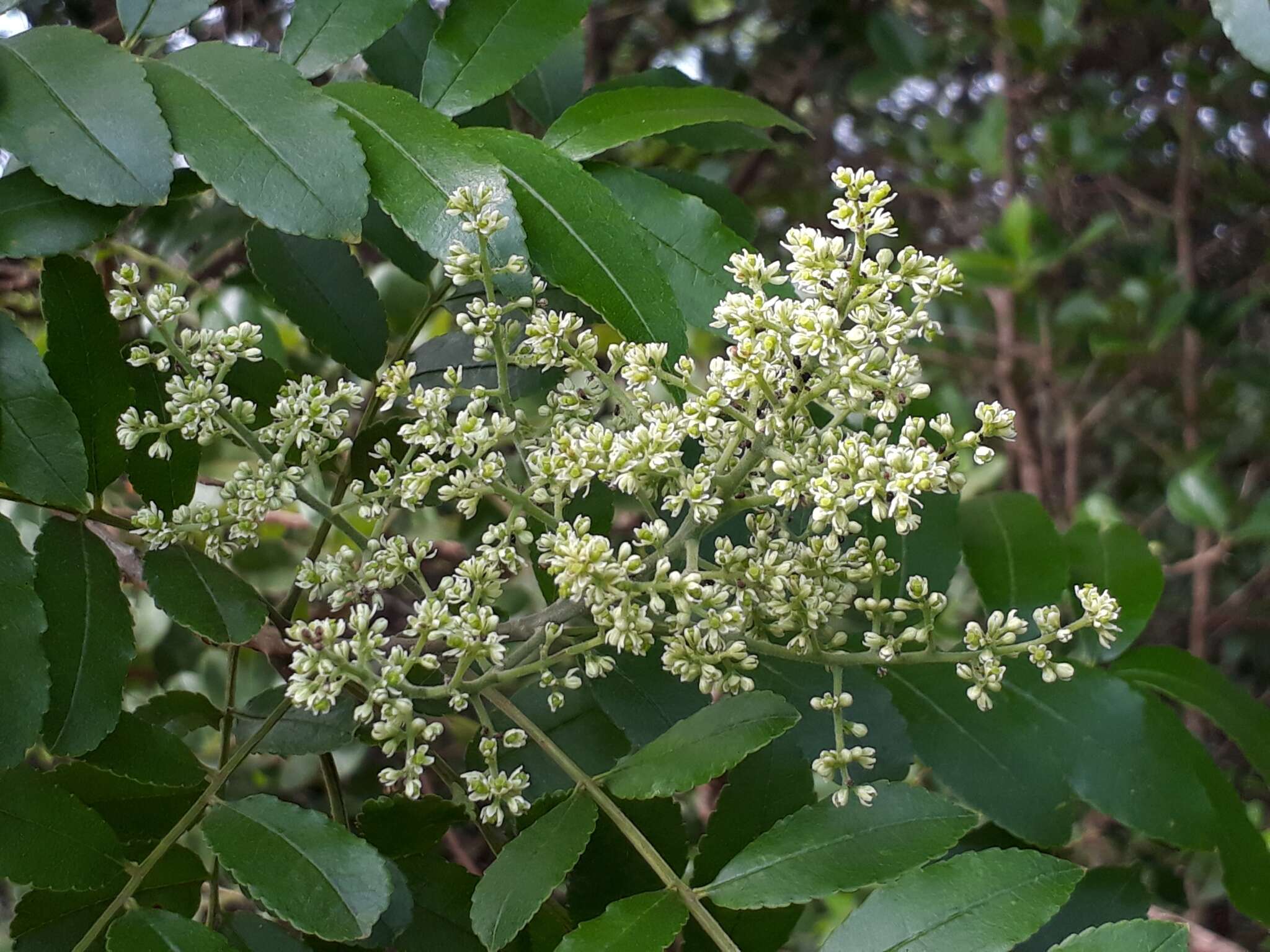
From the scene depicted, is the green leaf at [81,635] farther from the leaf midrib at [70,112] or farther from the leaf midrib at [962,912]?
the leaf midrib at [962,912]

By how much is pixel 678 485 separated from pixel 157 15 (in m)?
0.56

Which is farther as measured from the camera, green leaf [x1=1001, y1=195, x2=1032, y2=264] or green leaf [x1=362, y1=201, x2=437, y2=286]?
green leaf [x1=1001, y1=195, x2=1032, y2=264]

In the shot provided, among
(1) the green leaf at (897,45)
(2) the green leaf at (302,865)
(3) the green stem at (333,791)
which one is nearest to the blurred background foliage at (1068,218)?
(1) the green leaf at (897,45)

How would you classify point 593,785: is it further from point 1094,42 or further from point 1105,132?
point 1094,42

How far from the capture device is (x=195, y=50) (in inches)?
31.3

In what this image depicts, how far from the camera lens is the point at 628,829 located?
748 millimetres

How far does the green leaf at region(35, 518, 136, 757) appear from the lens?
0.72m

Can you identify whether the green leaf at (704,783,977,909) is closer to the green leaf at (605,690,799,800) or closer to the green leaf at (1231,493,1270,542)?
the green leaf at (605,690,799,800)

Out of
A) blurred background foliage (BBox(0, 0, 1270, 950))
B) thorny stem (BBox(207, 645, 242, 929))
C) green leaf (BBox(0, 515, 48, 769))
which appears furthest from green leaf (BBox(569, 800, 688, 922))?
blurred background foliage (BBox(0, 0, 1270, 950))

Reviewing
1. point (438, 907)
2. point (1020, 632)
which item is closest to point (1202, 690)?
point (1020, 632)

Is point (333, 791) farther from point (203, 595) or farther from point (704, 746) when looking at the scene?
point (704, 746)

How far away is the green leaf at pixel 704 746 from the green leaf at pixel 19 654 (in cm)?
38

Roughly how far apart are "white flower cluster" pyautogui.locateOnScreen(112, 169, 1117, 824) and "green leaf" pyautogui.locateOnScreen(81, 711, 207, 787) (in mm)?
146

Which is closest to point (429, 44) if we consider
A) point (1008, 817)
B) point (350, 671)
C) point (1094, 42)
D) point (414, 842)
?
point (350, 671)
